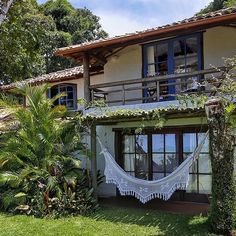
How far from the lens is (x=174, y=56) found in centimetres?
1241

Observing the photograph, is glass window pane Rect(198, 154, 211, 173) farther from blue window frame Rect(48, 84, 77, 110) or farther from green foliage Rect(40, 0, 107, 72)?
green foliage Rect(40, 0, 107, 72)

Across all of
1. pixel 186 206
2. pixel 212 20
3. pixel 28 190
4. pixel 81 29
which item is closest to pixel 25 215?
pixel 28 190

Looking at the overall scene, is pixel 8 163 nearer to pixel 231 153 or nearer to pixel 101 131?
pixel 101 131

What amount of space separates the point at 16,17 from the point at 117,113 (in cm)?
420

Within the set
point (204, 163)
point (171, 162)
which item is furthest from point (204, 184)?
point (171, 162)

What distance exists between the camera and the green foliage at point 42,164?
10.3 metres

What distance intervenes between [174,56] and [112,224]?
590 centimetres

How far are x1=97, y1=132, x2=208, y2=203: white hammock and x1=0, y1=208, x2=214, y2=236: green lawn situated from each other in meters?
0.50

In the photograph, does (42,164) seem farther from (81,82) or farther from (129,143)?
(81,82)

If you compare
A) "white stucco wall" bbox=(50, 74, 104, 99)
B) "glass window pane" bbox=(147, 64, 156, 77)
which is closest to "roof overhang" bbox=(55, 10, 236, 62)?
"glass window pane" bbox=(147, 64, 156, 77)

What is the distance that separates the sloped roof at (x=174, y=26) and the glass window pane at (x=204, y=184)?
4450 millimetres

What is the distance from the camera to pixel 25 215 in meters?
10.1

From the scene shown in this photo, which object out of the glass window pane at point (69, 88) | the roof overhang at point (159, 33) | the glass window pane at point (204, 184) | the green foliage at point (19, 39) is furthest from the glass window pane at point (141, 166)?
the glass window pane at point (69, 88)

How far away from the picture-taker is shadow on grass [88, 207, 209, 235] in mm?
8414
